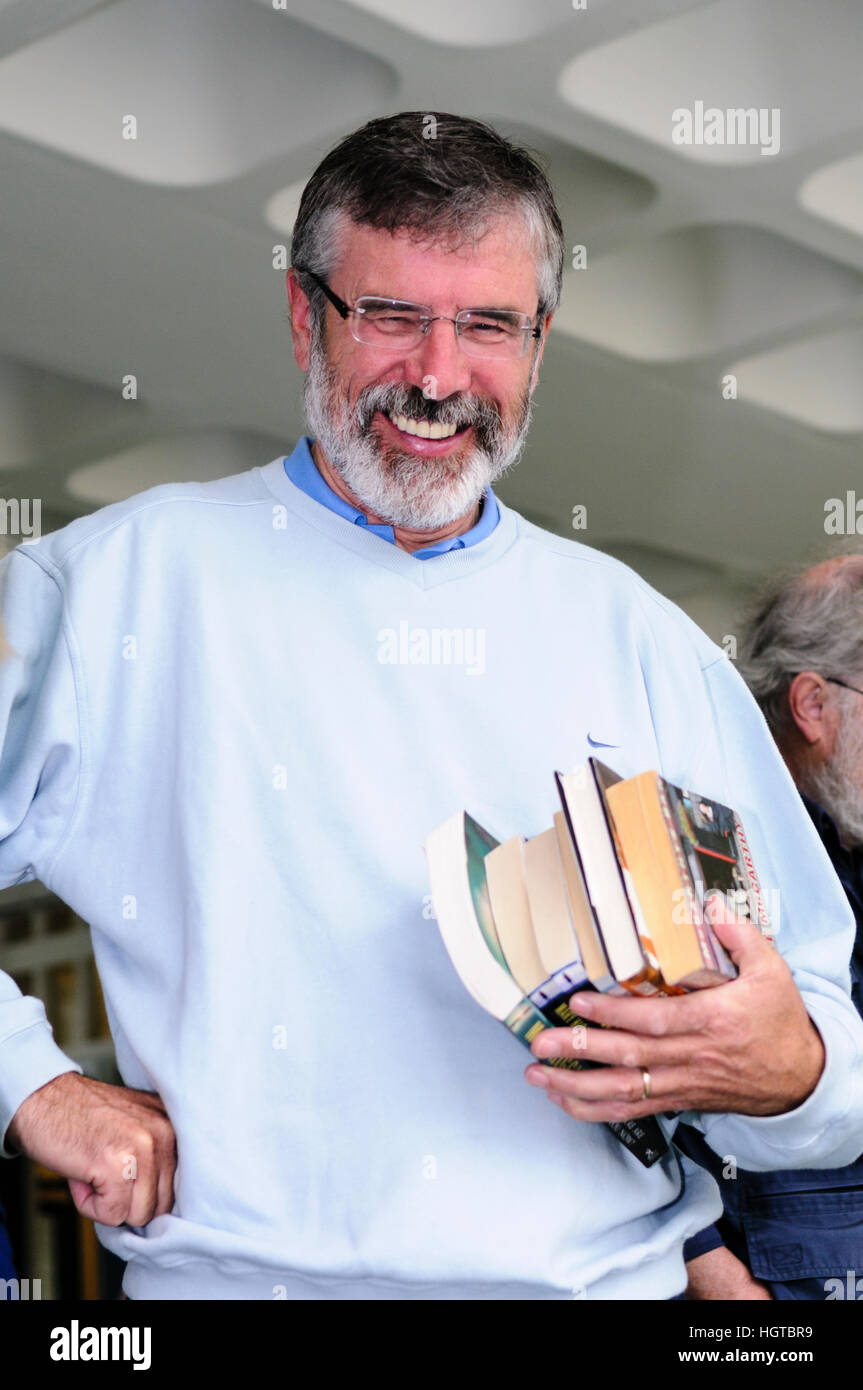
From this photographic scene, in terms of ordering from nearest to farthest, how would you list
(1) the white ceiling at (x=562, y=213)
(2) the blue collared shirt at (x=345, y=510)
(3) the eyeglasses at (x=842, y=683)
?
(2) the blue collared shirt at (x=345, y=510)
(3) the eyeglasses at (x=842, y=683)
(1) the white ceiling at (x=562, y=213)

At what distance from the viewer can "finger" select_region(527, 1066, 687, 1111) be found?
1316mm

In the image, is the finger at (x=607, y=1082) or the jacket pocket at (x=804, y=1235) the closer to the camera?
the finger at (x=607, y=1082)

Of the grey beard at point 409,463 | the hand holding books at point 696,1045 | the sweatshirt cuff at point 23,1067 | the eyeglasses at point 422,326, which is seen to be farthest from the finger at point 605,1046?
the eyeglasses at point 422,326

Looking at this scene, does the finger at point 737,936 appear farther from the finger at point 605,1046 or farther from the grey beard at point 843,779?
the grey beard at point 843,779

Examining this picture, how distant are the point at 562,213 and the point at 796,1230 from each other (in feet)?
9.69

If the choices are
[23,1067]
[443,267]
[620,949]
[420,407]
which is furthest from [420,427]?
[23,1067]

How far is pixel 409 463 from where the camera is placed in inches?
60.6

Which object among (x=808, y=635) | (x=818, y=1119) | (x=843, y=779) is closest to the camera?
(x=818, y=1119)

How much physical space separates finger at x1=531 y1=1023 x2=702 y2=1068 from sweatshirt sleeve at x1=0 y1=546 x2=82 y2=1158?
45 centimetres

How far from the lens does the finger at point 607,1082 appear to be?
1.32m

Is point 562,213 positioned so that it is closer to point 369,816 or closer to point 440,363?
point 440,363

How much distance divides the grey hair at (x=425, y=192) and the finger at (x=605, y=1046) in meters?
0.76
